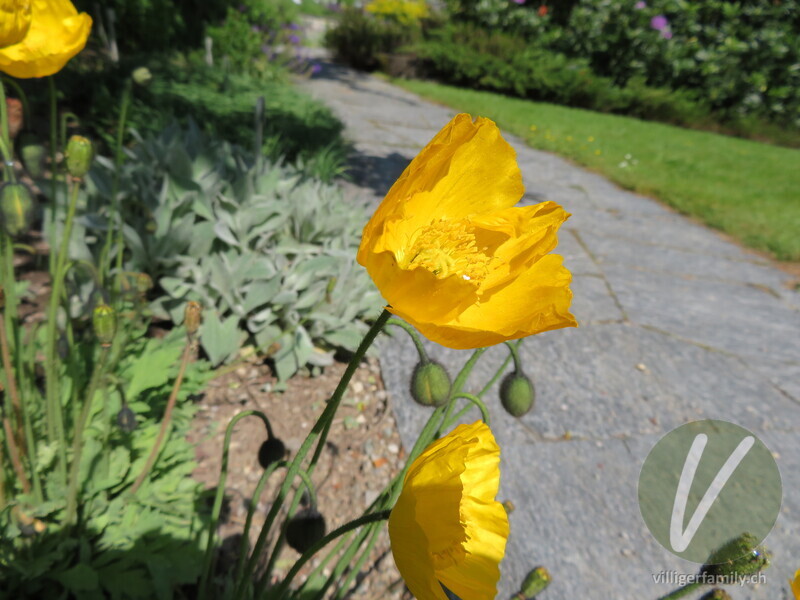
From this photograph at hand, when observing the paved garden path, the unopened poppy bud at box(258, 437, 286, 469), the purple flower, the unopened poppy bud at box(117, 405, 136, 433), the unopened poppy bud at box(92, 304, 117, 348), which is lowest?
the paved garden path

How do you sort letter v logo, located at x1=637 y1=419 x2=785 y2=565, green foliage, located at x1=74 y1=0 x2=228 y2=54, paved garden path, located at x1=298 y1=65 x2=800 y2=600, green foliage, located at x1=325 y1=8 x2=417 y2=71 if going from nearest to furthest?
letter v logo, located at x1=637 y1=419 x2=785 y2=565 < paved garden path, located at x1=298 y1=65 x2=800 y2=600 < green foliage, located at x1=74 y1=0 x2=228 y2=54 < green foliage, located at x1=325 y1=8 x2=417 y2=71

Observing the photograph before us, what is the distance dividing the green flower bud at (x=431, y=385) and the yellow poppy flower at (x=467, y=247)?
0.64ft

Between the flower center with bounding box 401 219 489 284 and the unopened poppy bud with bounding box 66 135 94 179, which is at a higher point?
the flower center with bounding box 401 219 489 284

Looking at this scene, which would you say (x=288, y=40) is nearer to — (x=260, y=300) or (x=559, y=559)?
(x=260, y=300)

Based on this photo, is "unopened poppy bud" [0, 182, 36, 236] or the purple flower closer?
"unopened poppy bud" [0, 182, 36, 236]

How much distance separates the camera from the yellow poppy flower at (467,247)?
0.65 meters

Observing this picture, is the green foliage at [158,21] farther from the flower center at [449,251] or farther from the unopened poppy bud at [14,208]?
the flower center at [449,251]

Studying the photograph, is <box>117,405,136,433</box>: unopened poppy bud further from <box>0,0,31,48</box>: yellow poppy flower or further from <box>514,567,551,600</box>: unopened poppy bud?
<box>514,567,551,600</box>: unopened poppy bud

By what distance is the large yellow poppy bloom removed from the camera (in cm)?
65

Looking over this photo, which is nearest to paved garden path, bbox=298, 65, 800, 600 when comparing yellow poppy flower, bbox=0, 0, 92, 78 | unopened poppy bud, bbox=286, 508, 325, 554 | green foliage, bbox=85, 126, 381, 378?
green foliage, bbox=85, 126, 381, 378

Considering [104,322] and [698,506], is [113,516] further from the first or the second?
[698,506]

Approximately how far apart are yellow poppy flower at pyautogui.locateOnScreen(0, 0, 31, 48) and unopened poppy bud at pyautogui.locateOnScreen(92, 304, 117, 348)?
0.51 meters

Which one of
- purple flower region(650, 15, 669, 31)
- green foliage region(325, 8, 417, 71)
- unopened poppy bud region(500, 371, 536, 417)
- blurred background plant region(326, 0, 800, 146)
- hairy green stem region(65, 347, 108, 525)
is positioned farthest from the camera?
green foliage region(325, 8, 417, 71)

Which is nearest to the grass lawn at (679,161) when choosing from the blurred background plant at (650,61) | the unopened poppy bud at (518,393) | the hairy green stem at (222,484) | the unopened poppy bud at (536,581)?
the blurred background plant at (650,61)
